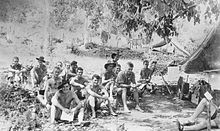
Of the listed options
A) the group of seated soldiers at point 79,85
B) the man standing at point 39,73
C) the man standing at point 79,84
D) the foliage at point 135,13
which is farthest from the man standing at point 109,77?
the man standing at point 39,73

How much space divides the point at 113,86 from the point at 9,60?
166 centimetres

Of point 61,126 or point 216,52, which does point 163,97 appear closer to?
point 216,52

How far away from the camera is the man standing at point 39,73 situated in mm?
5641

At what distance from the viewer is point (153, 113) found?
220 inches

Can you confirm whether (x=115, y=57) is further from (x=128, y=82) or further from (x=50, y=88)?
(x=50, y=88)

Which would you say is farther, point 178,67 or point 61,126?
point 178,67

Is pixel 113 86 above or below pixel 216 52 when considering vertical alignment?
below

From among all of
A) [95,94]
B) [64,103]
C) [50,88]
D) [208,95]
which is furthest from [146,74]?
[50,88]

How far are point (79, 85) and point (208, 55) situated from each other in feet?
6.69

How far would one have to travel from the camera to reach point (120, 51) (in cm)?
570

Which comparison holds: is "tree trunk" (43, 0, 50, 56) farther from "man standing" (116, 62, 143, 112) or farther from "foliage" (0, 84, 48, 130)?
"man standing" (116, 62, 143, 112)

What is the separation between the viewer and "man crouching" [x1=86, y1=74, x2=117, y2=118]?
5.45 m

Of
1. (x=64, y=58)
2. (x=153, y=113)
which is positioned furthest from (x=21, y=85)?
(x=153, y=113)

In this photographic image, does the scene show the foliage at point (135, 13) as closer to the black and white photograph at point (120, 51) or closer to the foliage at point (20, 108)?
the black and white photograph at point (120, 51)
